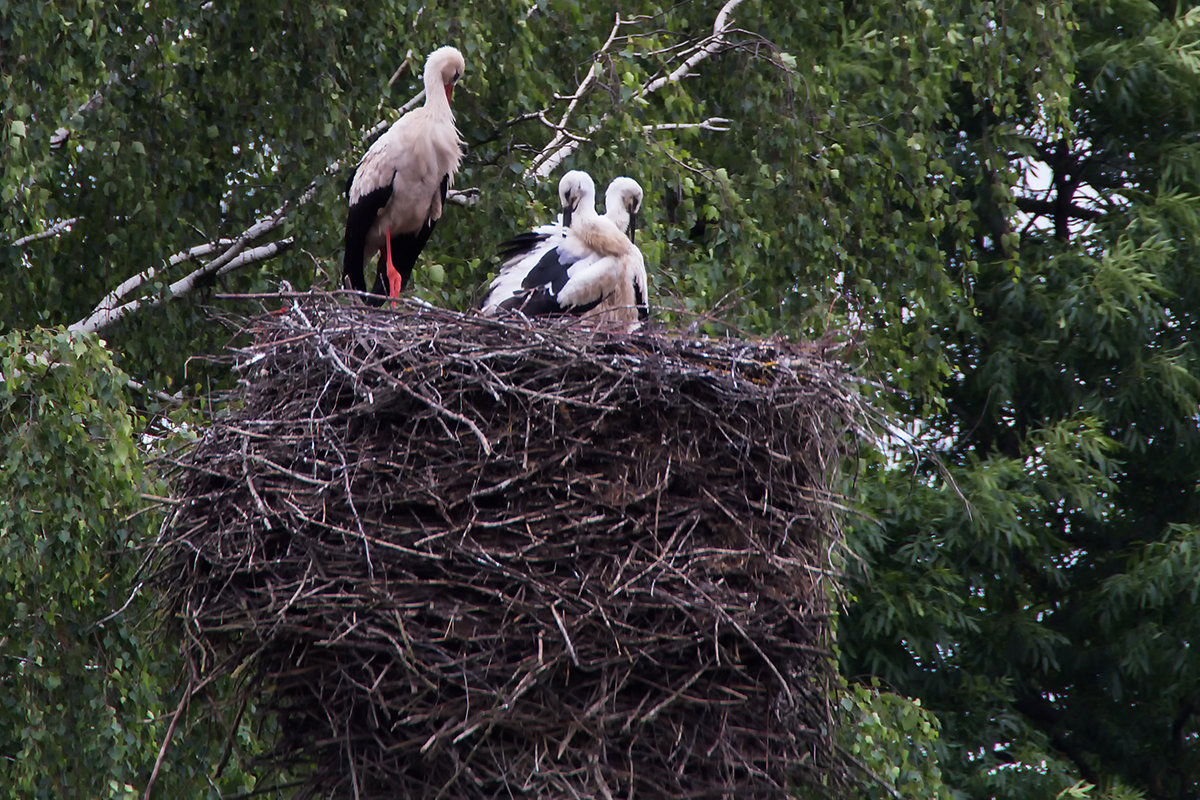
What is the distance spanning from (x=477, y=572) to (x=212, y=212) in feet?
12.3

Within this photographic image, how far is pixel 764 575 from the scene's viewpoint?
18.1ft

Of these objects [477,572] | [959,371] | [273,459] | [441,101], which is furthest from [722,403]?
[959,371]

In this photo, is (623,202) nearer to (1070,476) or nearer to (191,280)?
(191,280)

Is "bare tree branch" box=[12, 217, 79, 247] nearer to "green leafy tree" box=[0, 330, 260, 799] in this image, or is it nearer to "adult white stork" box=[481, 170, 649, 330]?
"green leafy tree" box=[0, 330, 260, 799]

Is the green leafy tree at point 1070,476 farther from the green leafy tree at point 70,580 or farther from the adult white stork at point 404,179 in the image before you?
the green leafy tree at point 70,580

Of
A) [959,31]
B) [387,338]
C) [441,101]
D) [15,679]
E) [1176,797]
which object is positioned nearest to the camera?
[387,338]

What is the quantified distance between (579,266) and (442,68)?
103 cm

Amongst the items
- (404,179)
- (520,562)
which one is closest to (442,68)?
(404,179)

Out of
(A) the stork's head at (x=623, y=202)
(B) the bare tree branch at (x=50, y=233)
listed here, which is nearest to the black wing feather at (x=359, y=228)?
(A) the stork's head at (x=623, y=202)

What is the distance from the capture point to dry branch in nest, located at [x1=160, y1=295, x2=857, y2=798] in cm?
520

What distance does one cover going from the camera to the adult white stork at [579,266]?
6.90 meters

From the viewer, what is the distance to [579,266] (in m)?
6.98

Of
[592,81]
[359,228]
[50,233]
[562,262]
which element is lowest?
[50,233]

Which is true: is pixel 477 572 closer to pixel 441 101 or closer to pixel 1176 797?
pixel 441 101
